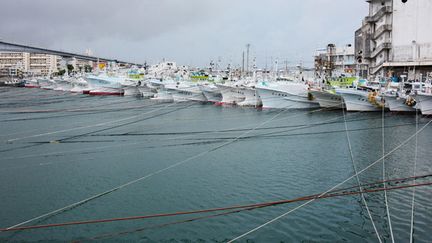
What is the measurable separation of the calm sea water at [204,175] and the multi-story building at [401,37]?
57.5 ft

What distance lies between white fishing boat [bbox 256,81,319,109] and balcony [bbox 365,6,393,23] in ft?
53.4

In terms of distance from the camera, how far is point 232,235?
387 inches

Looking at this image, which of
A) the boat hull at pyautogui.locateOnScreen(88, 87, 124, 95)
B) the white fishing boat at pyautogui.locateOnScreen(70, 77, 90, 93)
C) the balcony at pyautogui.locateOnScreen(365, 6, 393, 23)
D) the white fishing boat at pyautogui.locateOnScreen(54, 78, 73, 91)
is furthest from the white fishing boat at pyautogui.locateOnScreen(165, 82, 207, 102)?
the white fishing boat at pyautogui.locateOnScreen(54, 78, 73, 91)

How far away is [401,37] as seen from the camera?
149 feet

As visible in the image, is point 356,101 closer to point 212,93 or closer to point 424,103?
point 424,103

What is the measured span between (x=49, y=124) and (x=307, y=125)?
1697 cm

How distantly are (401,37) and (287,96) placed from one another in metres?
17.2

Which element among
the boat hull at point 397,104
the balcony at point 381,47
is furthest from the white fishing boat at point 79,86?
the boat hull at point 397,104

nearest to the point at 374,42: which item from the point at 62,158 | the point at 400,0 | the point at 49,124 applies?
the point at 400,0

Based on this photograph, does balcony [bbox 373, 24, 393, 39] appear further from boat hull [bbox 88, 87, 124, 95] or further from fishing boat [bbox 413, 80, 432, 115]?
boat hull [bbox 88, 87, 124, 95]

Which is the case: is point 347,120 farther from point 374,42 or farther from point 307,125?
point 374,42

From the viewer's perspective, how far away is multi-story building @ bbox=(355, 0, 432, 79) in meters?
43.3

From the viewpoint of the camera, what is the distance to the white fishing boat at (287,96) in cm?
3712

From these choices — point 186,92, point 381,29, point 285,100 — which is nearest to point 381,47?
point 381,29
